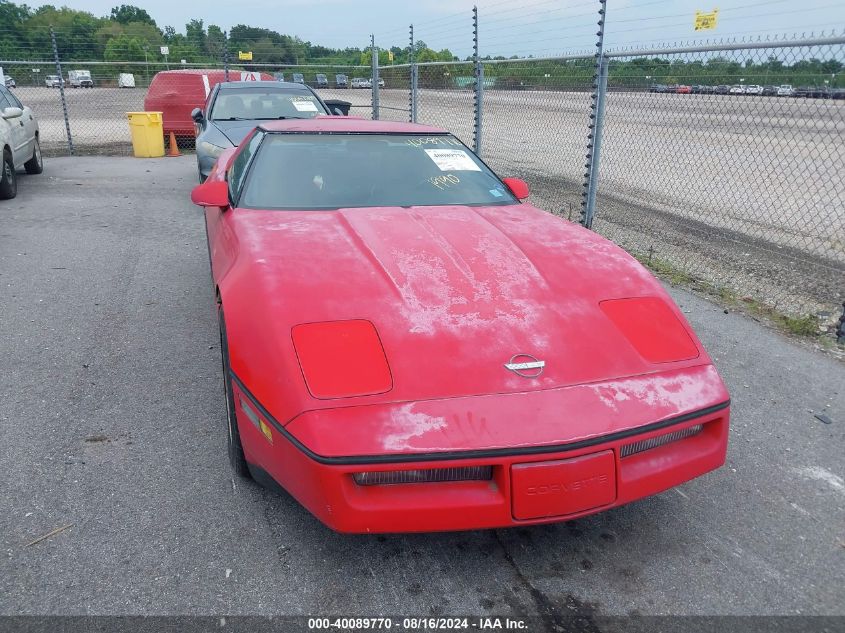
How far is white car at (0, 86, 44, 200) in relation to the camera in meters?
8.05

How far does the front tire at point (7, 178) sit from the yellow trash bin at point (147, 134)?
14.6 feet

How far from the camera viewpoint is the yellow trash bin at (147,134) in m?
12.5

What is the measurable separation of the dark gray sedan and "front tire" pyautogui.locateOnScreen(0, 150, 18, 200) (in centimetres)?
232

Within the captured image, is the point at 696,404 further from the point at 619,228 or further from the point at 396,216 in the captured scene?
the point at 619,228

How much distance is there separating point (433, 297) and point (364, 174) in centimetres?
140

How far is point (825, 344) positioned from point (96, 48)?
2068 centimetres

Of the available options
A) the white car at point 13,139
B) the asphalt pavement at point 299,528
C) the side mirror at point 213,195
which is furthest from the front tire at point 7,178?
the side mirror at point 213,195

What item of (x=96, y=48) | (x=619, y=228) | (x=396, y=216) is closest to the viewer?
(x=396, y=216)

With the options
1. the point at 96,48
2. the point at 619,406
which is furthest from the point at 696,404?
the point at 96,48

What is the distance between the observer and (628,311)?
2.62 m

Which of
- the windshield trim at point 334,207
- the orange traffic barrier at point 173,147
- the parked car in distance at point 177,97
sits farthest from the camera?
the parked car in distance at point 177,97

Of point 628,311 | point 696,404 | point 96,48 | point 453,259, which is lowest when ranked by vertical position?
point 696,404

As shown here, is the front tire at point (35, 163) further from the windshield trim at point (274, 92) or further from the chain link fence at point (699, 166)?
the chain link fence at point (699, 166)

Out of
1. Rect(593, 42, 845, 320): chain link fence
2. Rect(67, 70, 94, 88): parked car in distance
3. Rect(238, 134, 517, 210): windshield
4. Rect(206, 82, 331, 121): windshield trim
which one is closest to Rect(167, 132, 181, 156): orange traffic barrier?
Rect(206, 82, 331, 121): windshield trim
